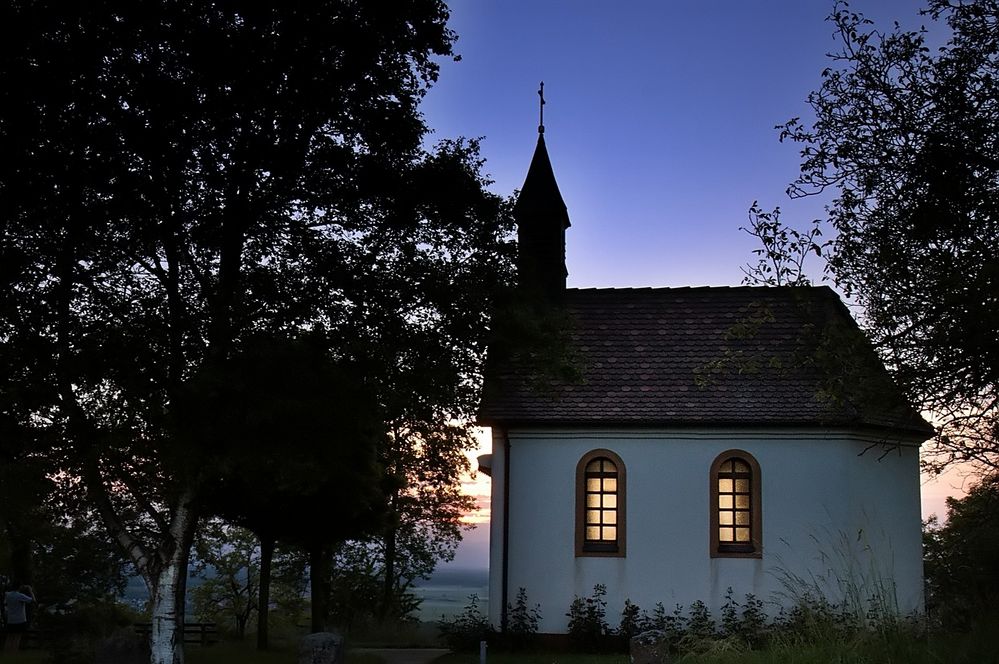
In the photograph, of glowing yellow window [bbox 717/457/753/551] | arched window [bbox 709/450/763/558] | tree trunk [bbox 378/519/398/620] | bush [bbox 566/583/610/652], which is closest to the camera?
bush [bbox 566/583/610/652]

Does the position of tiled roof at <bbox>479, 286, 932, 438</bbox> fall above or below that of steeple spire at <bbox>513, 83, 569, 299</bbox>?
below

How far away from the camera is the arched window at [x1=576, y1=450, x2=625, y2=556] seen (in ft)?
69.3

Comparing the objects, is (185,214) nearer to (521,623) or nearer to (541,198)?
(521,623)

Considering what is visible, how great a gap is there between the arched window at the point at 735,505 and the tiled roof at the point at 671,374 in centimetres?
91

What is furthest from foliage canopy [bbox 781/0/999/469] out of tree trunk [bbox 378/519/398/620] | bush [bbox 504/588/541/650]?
tree trunk [bbox 378/519/398/620]

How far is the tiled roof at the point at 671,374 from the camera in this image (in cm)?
2120

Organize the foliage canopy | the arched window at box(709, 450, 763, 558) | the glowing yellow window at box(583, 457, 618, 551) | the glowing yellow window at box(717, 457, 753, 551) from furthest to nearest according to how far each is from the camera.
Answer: the glowing yellow window at box(583, 457, 618, 551)
the glowing yellow window at box(717, 457, 753, 551)
the arched window at box(709, 450, 763, 558)
the foliage canopy

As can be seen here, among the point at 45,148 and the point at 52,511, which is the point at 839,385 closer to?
the point at 45,148

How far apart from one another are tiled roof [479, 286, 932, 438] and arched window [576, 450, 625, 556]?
929 millimetres

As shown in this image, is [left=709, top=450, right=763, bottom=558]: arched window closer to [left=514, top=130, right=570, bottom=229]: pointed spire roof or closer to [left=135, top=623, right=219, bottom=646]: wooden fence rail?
[left=514, top=130, right=570, bottom=229]: pointed spire roof

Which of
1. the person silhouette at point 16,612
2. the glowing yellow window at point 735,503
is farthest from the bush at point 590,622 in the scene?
the person silhouette at point 16,612

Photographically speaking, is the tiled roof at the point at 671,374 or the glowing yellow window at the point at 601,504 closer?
the tiled roof at the point at 671,374

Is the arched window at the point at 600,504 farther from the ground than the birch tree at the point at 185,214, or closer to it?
closer to it

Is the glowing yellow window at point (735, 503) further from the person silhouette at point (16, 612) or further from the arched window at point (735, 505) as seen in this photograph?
the person silhouette at point (16, 612)
